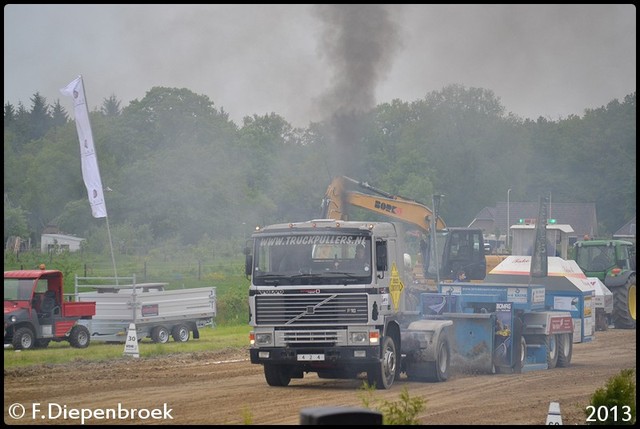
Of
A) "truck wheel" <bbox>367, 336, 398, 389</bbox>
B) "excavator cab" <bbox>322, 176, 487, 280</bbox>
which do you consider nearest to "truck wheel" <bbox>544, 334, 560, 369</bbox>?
"excavator cab" <bbox>322, 176, 487, 280</bbox>

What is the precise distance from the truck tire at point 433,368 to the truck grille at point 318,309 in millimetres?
2307

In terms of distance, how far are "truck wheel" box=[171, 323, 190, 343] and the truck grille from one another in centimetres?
1201

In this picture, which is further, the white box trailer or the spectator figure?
the spectator figure

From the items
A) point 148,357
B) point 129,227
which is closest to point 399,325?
point 148,357

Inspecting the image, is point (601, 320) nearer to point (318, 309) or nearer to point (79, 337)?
point (79, 337)

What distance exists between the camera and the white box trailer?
92.2 feet

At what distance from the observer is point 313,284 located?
1741 centimetres

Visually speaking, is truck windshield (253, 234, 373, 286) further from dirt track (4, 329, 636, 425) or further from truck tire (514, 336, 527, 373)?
truck tire (514, 336, 527, 373)

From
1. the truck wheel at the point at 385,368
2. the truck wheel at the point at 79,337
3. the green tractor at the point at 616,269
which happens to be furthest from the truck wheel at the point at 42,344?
the green tractor at the point at 616,269

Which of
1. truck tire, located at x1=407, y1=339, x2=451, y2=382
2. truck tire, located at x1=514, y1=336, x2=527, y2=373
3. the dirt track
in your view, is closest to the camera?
the dirt track

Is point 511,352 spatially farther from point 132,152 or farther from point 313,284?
point 132,152

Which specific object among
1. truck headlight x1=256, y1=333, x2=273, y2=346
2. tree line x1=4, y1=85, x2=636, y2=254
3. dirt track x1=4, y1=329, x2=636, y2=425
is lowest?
dirt track x1=4, y1=329, x2=636, y2=425

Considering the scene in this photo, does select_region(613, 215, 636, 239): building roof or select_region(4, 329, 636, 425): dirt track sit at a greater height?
select_region(613, 215, 636, 239): building roof

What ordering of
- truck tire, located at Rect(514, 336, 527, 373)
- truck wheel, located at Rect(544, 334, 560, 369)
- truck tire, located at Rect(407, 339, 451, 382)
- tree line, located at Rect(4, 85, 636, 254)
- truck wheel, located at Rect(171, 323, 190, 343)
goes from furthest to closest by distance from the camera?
1. tree line, located at Rect(4, 85, 636, 254)
2. truck wheel, located at Rect(171, 323, 190, 343)
3. truck wheel, located at Rect(544, 334, 560, 369)
4. truck tire, located at Rect(514, 336, 527, 373)
5. truck tire, located at Rect(407, 339, 451, 382)
